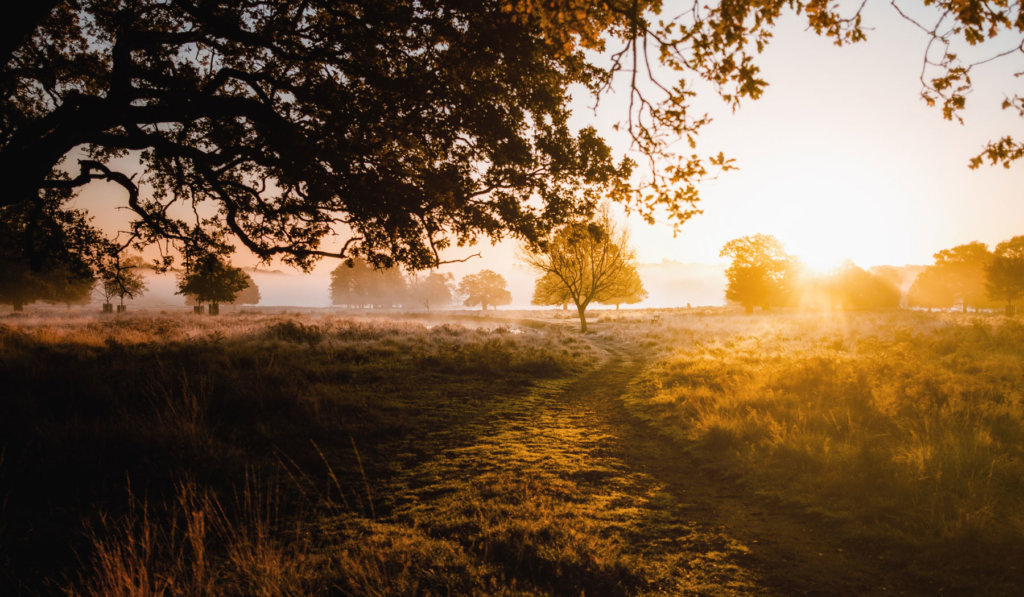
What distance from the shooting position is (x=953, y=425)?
5570 millimetres

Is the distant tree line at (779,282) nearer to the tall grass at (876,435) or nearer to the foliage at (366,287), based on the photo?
the tall grass at (876,435)

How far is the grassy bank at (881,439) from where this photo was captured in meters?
3.65

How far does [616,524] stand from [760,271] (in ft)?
160

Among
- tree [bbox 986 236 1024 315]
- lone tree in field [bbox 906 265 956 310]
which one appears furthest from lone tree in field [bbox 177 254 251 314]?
lone tree in field [bbox 906 265 956 310]

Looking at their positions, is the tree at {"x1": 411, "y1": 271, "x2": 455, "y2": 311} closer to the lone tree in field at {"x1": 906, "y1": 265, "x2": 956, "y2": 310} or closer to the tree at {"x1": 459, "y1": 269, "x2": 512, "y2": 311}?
the tree at {"x1": 459, "y1": 269, "x2": 512, "y2": 311}

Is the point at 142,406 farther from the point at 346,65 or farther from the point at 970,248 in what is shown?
the point at 970,248

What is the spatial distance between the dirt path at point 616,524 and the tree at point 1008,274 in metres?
60.7

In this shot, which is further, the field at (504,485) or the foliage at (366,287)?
the foliage at (366,287)

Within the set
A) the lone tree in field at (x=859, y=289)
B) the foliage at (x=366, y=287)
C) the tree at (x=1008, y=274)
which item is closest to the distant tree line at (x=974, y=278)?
the tree at (x=1008, y=274)

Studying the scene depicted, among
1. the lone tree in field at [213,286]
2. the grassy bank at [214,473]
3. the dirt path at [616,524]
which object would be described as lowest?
the dirt path at [616,524]

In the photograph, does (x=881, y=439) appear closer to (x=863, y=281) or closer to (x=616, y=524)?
(x=616, y=524)

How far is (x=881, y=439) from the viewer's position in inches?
217

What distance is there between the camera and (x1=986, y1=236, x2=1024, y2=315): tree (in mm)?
42500

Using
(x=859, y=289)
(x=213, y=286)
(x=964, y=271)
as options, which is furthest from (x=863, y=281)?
(x=213, y=286)
